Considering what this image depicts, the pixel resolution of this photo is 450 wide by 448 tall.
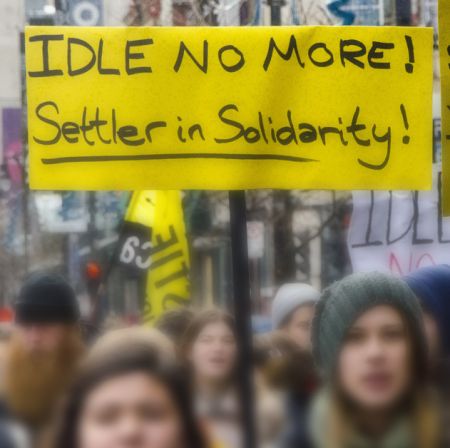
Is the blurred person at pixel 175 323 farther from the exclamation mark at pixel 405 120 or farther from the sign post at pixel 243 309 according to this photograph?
the exclamation mark at pixel 405 120

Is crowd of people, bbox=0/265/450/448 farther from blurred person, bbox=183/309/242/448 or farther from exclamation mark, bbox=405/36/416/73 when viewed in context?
exclamation mark, bbox=405/36/416/73

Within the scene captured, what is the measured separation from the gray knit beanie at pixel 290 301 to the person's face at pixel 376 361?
1.81 m

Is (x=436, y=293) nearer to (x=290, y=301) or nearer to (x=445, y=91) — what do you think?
(x=445, y=91)

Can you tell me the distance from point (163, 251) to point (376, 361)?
160 inches

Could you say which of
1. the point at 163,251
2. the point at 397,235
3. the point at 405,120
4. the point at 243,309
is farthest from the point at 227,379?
the point at 163,251

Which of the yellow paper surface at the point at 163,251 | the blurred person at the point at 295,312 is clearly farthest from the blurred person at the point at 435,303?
the yellow paper surface at the point at 163,251

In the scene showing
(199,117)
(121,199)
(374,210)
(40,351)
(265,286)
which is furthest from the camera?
(265,286)

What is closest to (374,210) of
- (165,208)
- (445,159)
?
(165,208)

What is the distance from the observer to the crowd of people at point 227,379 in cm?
253

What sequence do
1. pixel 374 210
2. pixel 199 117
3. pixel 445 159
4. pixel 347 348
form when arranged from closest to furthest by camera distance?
1. pixel 347 348
2. pixel 199 117
3. pixel 445 159
4. pixel 374 210

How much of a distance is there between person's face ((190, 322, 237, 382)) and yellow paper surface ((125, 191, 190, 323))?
7.09 ft

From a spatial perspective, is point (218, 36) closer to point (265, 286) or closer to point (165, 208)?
point (165, 208)

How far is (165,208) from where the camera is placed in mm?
7465

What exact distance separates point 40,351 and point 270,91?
2.68ft
